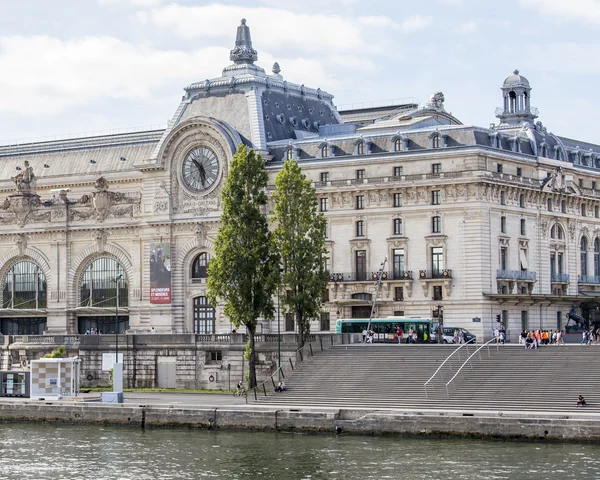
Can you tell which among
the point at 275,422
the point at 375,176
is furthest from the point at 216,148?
the point at 275,422

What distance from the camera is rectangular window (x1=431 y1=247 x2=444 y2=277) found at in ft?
348

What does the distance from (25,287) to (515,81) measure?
45882 millimetres

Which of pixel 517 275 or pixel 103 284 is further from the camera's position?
pixel 103 284

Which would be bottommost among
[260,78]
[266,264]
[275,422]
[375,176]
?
[275,422]

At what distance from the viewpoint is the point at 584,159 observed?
121 meters

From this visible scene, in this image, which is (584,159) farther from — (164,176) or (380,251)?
(164,176)

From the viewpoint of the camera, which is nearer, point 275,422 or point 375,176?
point 275,422

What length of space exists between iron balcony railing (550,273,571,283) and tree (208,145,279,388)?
2790 cm

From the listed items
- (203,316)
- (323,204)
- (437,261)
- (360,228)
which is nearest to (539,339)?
(437,261)

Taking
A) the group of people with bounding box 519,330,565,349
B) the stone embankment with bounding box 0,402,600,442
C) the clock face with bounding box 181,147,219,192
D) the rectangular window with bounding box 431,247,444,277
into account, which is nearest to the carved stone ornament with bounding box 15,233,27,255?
the clock face with bounding box 181,147,219,192

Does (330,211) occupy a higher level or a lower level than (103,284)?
higher

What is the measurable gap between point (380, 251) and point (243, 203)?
56.2 ft

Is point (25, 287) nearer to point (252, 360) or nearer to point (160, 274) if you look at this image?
point (160, 274)

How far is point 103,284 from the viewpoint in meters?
124
